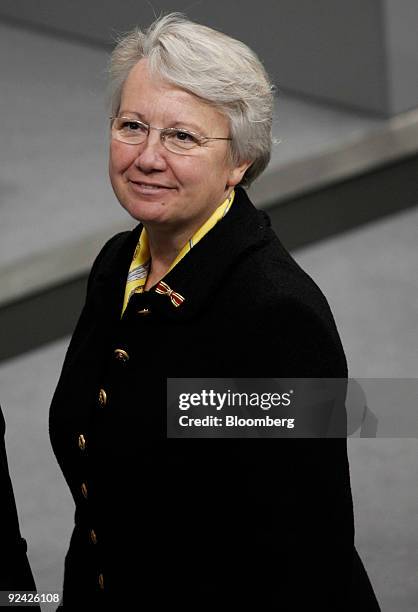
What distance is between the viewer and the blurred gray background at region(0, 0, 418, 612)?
14.7 ft

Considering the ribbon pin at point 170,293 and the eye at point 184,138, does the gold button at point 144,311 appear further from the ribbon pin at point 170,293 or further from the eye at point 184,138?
the eye at point 184,138

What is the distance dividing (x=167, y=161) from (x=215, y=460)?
0.50 m

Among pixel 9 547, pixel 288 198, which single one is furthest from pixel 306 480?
pixel 288 198

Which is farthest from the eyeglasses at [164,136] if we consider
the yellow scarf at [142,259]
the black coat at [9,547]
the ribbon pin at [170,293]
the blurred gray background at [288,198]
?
the blurred gray background at [288,198]

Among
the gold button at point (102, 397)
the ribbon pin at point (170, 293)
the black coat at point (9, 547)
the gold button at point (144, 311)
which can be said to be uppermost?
the ribbon pin at point (170, 293)

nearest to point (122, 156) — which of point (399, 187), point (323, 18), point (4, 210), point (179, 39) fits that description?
point (179, 39)

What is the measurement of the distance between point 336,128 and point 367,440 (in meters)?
2.47

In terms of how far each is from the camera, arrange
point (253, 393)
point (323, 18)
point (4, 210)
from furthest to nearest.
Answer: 1. point (323, 18)
2. point (4, 210)
3. point (253, 393)

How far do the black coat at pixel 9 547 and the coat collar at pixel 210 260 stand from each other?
1.12 feet

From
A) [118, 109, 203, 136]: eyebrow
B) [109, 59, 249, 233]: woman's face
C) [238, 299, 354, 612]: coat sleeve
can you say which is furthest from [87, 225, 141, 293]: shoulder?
[238, 299, 354, 612]: coat sleeve

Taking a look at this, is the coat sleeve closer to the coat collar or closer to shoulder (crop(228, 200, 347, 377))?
shoulder (crop(228, 200, 347, 377))

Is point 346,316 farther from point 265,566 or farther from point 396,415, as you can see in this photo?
point 265,566

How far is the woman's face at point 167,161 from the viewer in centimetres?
224

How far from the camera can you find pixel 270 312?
2.19 metres
